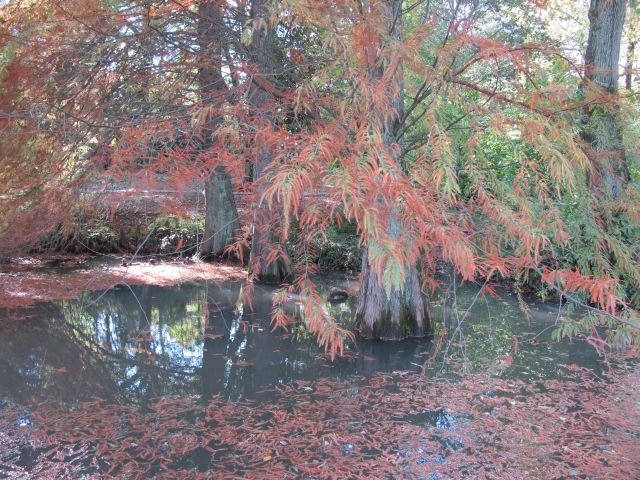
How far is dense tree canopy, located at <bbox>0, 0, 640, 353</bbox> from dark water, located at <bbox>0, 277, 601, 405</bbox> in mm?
584

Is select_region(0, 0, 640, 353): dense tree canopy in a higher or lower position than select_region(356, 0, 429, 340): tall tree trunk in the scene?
higher

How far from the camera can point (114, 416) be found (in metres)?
4.78

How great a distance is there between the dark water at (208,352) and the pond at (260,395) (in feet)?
0.08

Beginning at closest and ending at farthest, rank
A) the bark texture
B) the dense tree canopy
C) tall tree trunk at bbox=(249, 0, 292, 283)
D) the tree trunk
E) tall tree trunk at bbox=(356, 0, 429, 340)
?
the dense tree canopy, tall tree trunk at bbox=(249, 0, 292, 283), the tree trunk, tall tree trunk at bbox=(356, 0, 429, 340), the bark texture

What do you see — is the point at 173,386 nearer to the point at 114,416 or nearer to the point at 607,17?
the point at 114,416

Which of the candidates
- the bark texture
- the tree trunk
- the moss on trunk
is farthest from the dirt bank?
the bark texture

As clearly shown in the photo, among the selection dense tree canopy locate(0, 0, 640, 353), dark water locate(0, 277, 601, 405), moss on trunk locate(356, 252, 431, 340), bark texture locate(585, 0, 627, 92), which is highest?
bark texture locate(585, 0, 627, 92)

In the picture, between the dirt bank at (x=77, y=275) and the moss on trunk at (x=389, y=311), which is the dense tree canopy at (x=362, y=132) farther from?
the dirt bank at (x=77, y=275)

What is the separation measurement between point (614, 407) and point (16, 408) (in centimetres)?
513

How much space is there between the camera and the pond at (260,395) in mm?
4035

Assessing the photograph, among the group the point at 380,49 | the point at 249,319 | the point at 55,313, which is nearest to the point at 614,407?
the point at 380,49

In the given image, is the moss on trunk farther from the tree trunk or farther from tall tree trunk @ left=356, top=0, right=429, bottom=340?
the tree trunk

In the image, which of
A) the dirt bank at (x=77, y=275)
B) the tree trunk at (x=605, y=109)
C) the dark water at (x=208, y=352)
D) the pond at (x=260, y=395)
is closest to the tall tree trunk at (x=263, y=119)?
the dirt bank at (x=77, y=275)

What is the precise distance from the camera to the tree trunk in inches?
212
